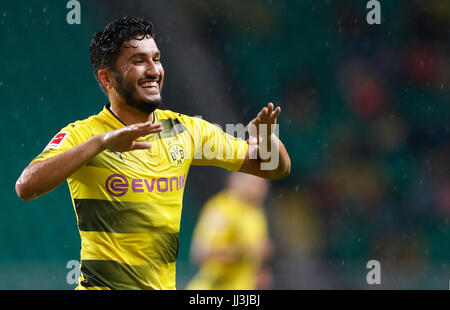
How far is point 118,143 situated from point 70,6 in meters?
5.53

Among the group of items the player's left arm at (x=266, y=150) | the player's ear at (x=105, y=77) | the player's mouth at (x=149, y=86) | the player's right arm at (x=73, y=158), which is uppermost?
the player's ear at (x=105, y=77)

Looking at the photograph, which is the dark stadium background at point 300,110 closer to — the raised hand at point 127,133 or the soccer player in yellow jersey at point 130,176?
the soccer player in yellow jersey at point 130,176

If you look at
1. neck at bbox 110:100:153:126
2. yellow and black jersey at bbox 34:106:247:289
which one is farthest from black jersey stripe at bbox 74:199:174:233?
neck at bbox 110:100:153:126

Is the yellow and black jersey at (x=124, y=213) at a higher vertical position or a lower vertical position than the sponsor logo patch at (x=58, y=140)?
lower

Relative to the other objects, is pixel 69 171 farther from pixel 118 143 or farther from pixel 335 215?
pixel 335 215

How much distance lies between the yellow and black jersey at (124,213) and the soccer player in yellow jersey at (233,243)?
205 cm

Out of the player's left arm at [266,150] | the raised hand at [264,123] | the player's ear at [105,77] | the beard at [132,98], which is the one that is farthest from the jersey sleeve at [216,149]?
the player's ear at [105,77]

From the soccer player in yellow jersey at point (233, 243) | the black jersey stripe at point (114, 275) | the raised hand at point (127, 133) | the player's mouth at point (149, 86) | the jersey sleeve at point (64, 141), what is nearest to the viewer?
the raised hand at point (127, 133)

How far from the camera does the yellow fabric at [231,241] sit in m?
4.80

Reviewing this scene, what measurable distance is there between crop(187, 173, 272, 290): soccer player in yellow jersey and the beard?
7.23 ft

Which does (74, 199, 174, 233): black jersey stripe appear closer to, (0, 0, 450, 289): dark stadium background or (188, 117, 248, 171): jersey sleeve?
(188, 117, 248, 171): jersey sleeve

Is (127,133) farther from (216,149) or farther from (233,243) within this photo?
(233,243)
